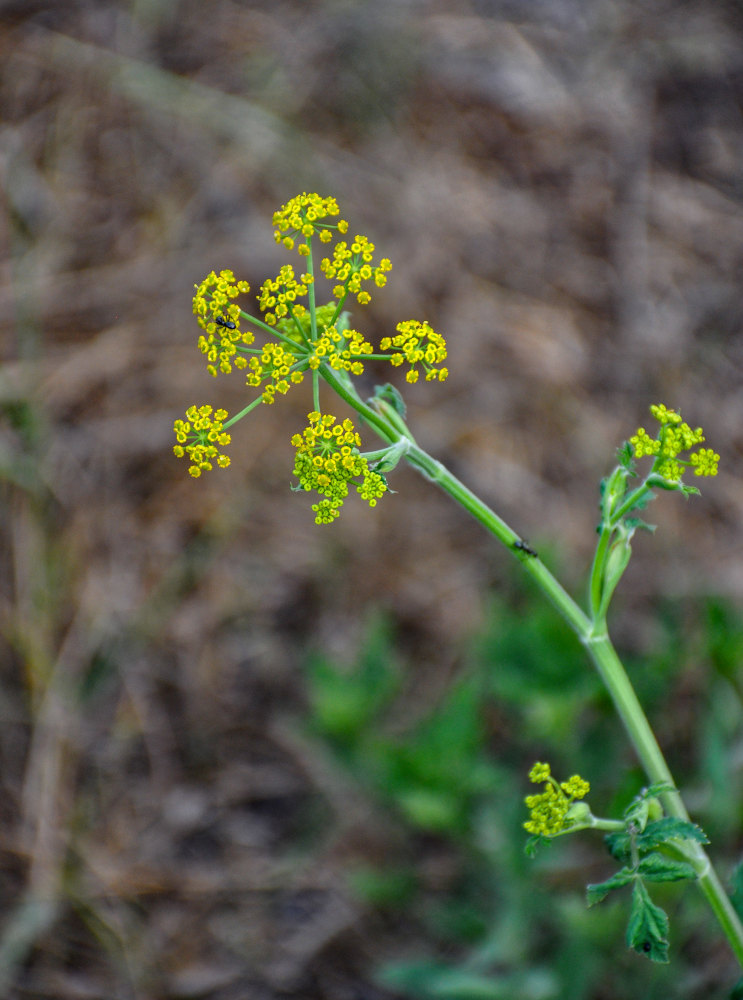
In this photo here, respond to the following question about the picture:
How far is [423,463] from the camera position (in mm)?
1876

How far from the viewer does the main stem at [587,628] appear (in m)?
1.86

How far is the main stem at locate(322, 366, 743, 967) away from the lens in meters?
1.86

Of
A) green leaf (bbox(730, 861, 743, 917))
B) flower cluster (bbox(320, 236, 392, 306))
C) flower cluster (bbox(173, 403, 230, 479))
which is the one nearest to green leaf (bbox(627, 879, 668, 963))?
green leaf (bbox(730, 861, 743, 917))

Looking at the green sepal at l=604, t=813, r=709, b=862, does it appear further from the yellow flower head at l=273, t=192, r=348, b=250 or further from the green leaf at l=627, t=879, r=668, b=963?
the yellow flower head at l=273, t=192, r=348, b=250

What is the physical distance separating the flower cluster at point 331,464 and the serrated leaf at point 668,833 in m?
0.94

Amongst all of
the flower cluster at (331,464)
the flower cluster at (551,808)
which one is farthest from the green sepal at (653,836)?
the flower cluster at (331,464)

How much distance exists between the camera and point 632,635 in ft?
14.0

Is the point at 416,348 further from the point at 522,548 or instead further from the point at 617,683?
the point at 617,683

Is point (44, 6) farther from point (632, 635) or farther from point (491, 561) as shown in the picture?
point (632, 635)

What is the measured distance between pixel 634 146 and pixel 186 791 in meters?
4.51

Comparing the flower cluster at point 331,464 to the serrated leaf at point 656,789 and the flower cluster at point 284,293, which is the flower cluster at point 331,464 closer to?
the flower cluster at point 284,293

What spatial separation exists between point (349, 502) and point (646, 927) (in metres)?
3.02

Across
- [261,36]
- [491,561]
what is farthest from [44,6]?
[491,561]

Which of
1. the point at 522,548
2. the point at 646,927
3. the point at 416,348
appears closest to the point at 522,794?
the point at 646,927
